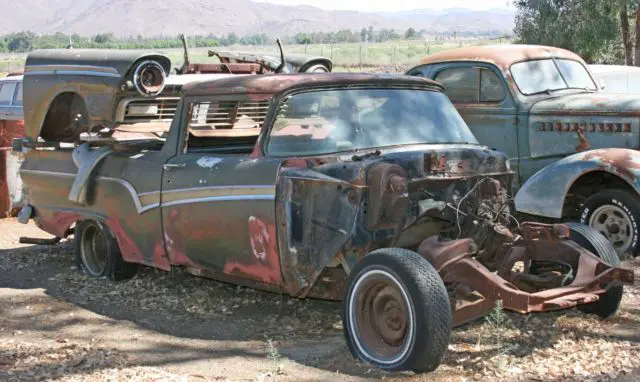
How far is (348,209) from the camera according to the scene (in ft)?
16.9

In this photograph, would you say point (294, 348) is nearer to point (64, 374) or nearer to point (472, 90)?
point (64, 374)

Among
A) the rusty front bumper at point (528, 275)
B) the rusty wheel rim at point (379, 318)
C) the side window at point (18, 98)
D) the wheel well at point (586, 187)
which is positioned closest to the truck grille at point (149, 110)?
the rusty wheel rim at point (379, 318)

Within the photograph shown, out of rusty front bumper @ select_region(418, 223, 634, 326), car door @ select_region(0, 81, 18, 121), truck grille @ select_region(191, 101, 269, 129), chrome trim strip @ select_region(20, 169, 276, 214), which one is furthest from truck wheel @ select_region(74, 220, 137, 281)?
car door @ select_region(0, 81, 18, 121)

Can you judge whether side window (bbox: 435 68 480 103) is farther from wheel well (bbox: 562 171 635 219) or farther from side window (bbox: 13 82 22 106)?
side window (bbox: 13 82 22 106)

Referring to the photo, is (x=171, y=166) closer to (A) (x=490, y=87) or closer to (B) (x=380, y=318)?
(B) (x=380, y=318)

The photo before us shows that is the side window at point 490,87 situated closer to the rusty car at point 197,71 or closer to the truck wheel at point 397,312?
the rusty car at point 197,71

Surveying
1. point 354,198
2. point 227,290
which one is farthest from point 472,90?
point 354,198

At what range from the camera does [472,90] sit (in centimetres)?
931

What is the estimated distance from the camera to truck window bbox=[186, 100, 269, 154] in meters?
6.80

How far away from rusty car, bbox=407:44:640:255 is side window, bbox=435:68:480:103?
0.4 inches

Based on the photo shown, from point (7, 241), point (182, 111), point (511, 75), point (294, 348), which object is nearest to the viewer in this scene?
point (294, 348)

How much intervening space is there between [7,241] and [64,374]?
5.24 meters

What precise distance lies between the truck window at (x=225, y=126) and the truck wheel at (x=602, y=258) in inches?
102

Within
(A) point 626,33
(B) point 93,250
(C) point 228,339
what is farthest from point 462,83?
(A) point 626,33
